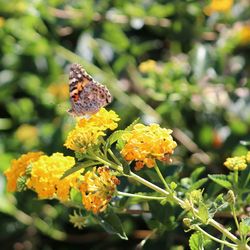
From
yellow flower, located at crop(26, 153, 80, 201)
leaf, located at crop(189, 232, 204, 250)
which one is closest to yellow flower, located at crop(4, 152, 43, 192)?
yellow flower, located at crop(26, 153, 80, 201)

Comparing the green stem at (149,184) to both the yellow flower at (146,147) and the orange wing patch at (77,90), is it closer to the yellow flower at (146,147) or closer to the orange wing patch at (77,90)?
the yellow flower at (146,147)

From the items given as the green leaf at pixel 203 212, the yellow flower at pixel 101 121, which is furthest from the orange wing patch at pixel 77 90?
the green leaf at pixel 203 212

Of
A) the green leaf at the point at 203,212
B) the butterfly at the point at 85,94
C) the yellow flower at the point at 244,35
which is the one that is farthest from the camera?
the yellow flower at the point at 244,35

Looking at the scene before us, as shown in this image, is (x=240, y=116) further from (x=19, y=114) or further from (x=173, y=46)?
(x=19, y=114)

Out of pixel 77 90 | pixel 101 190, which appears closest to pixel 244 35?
pixel 77 90

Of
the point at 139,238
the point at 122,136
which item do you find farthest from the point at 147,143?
the point at 139,238

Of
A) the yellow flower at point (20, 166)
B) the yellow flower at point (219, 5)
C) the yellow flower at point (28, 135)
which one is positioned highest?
→ the yellow flower at point (20, 166)

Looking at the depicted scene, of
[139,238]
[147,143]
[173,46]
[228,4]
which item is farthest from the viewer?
[173,46]
